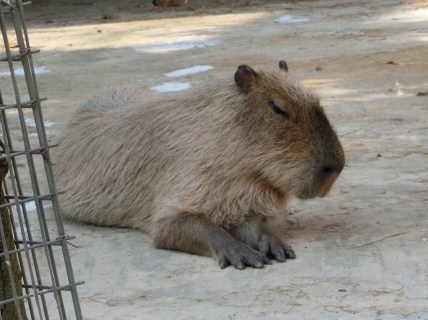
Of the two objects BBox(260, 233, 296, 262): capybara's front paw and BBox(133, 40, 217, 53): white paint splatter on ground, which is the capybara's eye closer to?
BBox(260, 233, 296, 262): capybara's front paw

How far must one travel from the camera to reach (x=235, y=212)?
15.5 feet

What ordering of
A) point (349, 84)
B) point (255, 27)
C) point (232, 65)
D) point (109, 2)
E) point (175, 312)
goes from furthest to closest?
1. point (109, 2)
2. point (255, 27)
3. point (232, 65)
4. point (349, 84)
5. point (175, 312)

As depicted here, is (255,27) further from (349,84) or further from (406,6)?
(349,84)

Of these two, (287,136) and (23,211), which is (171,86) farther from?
(23,211)

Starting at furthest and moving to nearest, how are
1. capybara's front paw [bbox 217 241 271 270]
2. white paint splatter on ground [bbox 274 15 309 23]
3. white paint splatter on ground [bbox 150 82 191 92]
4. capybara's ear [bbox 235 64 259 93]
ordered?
white paint splatter on ground [bbox 274 15 309 23] → white paint splatter on ground [bbox 150 82 191 92] → capybara's ear [bbox 235 64 259 93] → capybara's front paw [bbox 217 241 271 270]

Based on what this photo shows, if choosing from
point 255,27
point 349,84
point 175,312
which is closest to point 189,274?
point 175,312

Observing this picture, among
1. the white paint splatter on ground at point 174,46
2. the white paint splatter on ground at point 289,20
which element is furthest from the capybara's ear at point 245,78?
the white paint splatter on ground at point 289,20

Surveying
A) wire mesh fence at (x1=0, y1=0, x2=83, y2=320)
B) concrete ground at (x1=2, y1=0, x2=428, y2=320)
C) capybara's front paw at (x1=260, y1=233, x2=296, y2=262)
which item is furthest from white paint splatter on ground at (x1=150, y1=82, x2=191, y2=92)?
wire mesh fence at (x1=0, y1=0, x2=83, y2=320)

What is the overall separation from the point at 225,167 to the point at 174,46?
5988 mm

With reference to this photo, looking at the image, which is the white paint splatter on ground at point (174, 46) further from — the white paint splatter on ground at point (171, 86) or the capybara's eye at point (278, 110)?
the capybara's eye at point (278, 110)

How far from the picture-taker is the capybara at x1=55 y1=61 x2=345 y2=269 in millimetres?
4609

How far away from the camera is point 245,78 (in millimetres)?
4785

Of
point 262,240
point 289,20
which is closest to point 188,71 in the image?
point 289,20

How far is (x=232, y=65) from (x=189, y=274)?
5041 mm
